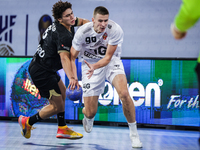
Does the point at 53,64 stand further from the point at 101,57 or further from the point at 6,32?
the point at 6,32

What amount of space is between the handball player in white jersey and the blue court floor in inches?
13.2

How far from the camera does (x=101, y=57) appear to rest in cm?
391

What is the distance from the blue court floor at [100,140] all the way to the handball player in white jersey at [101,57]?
0.33 meters

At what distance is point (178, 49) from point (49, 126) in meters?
4.40

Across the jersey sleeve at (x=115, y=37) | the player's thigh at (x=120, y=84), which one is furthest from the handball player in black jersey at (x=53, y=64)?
the player's thigh at (x=120, y=84)

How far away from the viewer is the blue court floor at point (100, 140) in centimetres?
353

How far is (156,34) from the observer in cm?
743

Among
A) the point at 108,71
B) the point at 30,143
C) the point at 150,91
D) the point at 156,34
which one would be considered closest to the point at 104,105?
the point at 150,91

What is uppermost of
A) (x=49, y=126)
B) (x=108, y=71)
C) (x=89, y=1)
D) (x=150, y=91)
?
(x=89, y=1)

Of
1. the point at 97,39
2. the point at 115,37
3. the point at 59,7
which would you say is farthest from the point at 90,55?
the point at 59,7

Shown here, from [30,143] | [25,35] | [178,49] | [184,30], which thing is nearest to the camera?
[184,30]

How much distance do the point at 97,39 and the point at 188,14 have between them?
8.04 feet

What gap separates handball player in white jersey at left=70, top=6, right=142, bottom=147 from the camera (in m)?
3.47

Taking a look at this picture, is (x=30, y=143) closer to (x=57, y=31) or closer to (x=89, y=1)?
(x=57, y=31)
